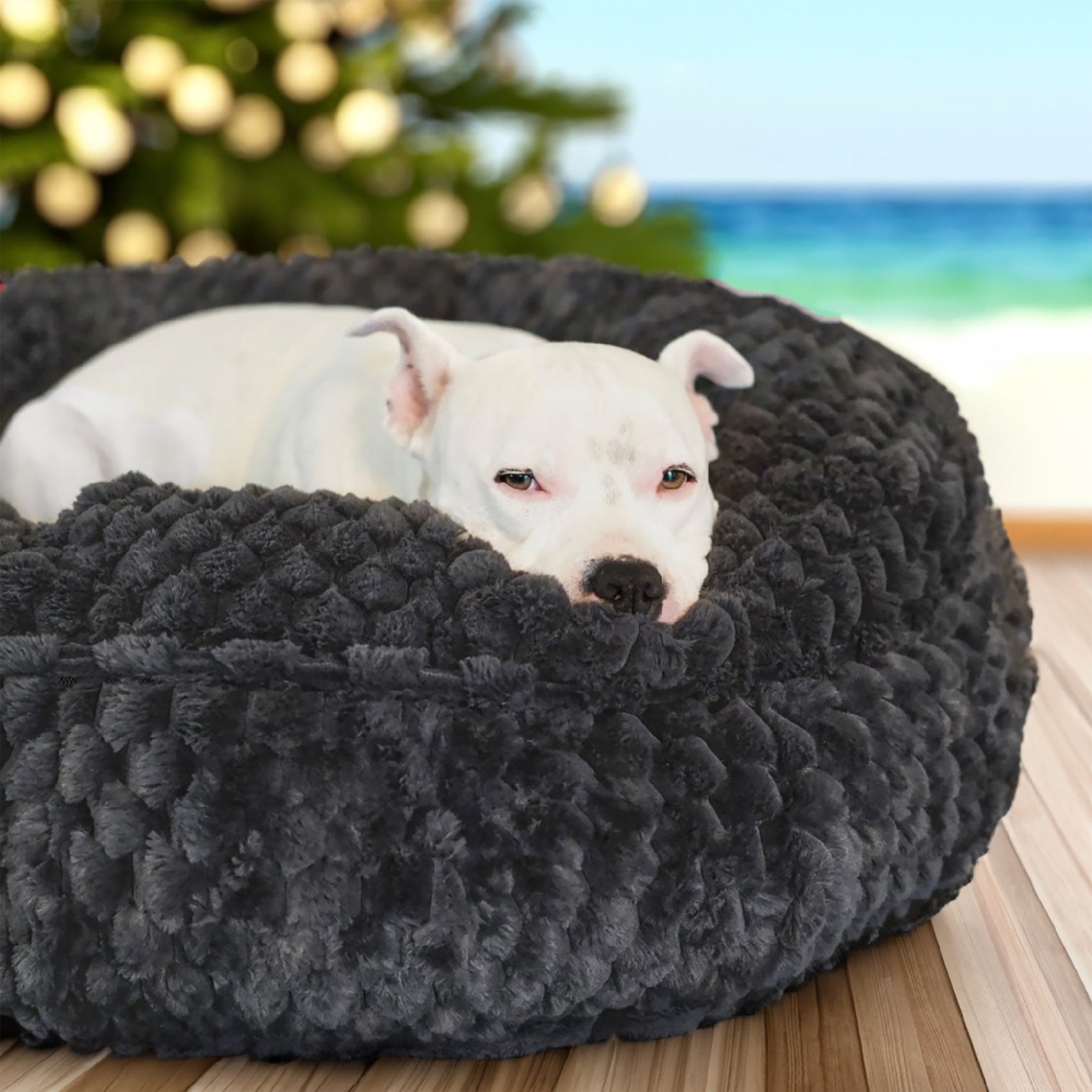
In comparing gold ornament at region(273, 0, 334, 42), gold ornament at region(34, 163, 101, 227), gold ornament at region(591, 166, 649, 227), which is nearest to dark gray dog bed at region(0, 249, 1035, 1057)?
gold ornament at region(34, 163, 101, 227)

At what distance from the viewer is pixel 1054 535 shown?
389 centimetres

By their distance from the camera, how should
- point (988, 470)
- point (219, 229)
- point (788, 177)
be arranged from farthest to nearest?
point (788, 177) < point (988, 470) < point (219, 229)

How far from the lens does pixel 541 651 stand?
1199 mm

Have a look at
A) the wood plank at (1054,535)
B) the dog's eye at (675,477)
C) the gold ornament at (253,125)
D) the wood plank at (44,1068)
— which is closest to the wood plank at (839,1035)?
the dog's eye at (675,477)

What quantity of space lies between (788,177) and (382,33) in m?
3.99

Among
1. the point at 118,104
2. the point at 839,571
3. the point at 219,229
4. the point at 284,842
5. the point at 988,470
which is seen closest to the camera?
the point at 284,842

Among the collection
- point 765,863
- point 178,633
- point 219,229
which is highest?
point 178,633

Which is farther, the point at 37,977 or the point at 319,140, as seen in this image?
the point at 319,140

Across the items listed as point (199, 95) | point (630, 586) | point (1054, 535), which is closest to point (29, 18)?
point (199, 95)

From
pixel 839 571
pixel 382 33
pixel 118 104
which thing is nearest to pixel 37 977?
pixel 839 571

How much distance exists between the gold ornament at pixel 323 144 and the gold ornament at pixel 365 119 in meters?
0.05

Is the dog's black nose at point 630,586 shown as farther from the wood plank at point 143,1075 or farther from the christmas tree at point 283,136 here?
the christmas tree at point 283,136

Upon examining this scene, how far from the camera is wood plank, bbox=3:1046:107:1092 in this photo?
117cm

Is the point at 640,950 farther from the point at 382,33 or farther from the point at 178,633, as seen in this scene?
the point at 382,33
